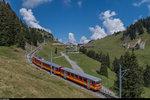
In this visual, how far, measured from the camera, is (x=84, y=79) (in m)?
28.6

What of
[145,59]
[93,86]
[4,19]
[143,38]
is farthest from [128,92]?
[143,38]

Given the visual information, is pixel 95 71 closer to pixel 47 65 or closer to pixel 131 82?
pixel 47 65

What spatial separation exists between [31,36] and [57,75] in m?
74.5

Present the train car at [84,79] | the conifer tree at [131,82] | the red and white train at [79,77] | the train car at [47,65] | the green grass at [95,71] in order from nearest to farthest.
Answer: the train car at [84,79] → the red and white train at [79,77] → the conifer tree at [131,82] → the train car at [47,65] → the green grass at [95,71]

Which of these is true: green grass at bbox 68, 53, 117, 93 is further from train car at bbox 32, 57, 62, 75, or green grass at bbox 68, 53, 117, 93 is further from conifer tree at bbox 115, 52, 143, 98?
train car at bbox 32, 57, 62, 75

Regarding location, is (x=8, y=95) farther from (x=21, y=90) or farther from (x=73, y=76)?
(x=73, y=76)

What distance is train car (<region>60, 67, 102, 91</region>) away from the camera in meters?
26.7

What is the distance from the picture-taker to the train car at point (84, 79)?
26.7 m

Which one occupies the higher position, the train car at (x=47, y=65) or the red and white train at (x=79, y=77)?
the train car at (x=47, y=65)

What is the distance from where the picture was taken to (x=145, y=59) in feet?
387

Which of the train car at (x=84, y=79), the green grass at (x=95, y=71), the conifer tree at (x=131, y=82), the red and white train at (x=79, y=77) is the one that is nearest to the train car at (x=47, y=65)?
the red and white train at (x=79, y=77)

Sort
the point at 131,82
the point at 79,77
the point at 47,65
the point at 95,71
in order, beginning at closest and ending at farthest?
1. the point at 131,82
2. the point at 79,77
3. the point at 47,65
4. the point at 95,71

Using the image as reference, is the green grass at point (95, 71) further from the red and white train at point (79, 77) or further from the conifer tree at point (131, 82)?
the red and white train at point (79, 77)

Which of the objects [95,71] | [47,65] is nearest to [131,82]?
[47,65]
